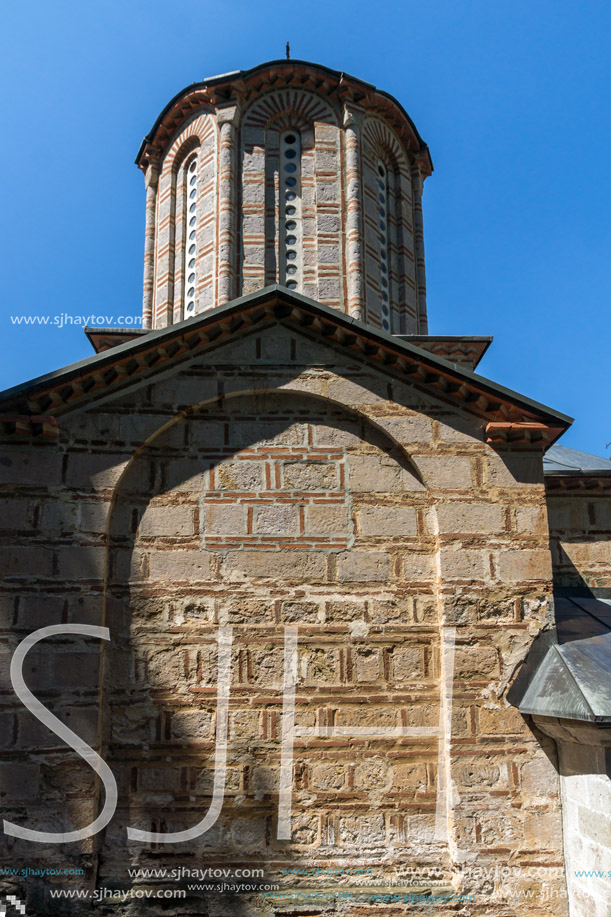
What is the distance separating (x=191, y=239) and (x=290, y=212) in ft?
4.36

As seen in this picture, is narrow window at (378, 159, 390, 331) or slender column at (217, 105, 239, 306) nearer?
slender column at (217, 105, 239, 306)

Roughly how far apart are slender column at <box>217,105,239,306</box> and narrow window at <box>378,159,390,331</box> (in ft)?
6.04

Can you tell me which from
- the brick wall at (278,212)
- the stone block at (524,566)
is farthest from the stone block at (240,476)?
the brick wall at (278,212)

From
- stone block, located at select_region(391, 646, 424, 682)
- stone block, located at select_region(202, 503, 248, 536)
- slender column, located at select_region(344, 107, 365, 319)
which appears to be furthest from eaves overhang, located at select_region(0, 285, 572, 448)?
slender column, located at select_region(344, 107, 365, 319)

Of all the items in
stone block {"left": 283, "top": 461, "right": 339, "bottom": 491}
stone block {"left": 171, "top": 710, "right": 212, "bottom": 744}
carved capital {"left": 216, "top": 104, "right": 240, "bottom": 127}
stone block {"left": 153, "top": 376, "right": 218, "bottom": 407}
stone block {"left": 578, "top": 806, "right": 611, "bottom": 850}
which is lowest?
stone block {"left": 578, "top": 806, "right": 611, "bottom": 850}

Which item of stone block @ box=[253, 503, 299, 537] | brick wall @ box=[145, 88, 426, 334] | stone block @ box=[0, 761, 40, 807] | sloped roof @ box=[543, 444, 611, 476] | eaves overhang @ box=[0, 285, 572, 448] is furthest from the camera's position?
brick wall @ box=[145, 88, 426, 334]

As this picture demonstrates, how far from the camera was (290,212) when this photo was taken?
895 centimetres

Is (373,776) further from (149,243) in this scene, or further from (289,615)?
(149,243)

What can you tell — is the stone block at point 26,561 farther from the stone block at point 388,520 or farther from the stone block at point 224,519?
the stone block at point 388,520

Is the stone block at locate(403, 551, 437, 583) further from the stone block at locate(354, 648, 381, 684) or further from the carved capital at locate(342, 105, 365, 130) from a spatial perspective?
the carved capital at locate(342, 105, 365, 130)

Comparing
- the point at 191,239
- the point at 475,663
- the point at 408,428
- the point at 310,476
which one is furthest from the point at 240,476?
the point at 191,239

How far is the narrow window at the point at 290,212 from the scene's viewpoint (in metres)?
8.70

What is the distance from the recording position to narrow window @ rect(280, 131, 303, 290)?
8695mm

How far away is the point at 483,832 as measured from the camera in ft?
17.3
